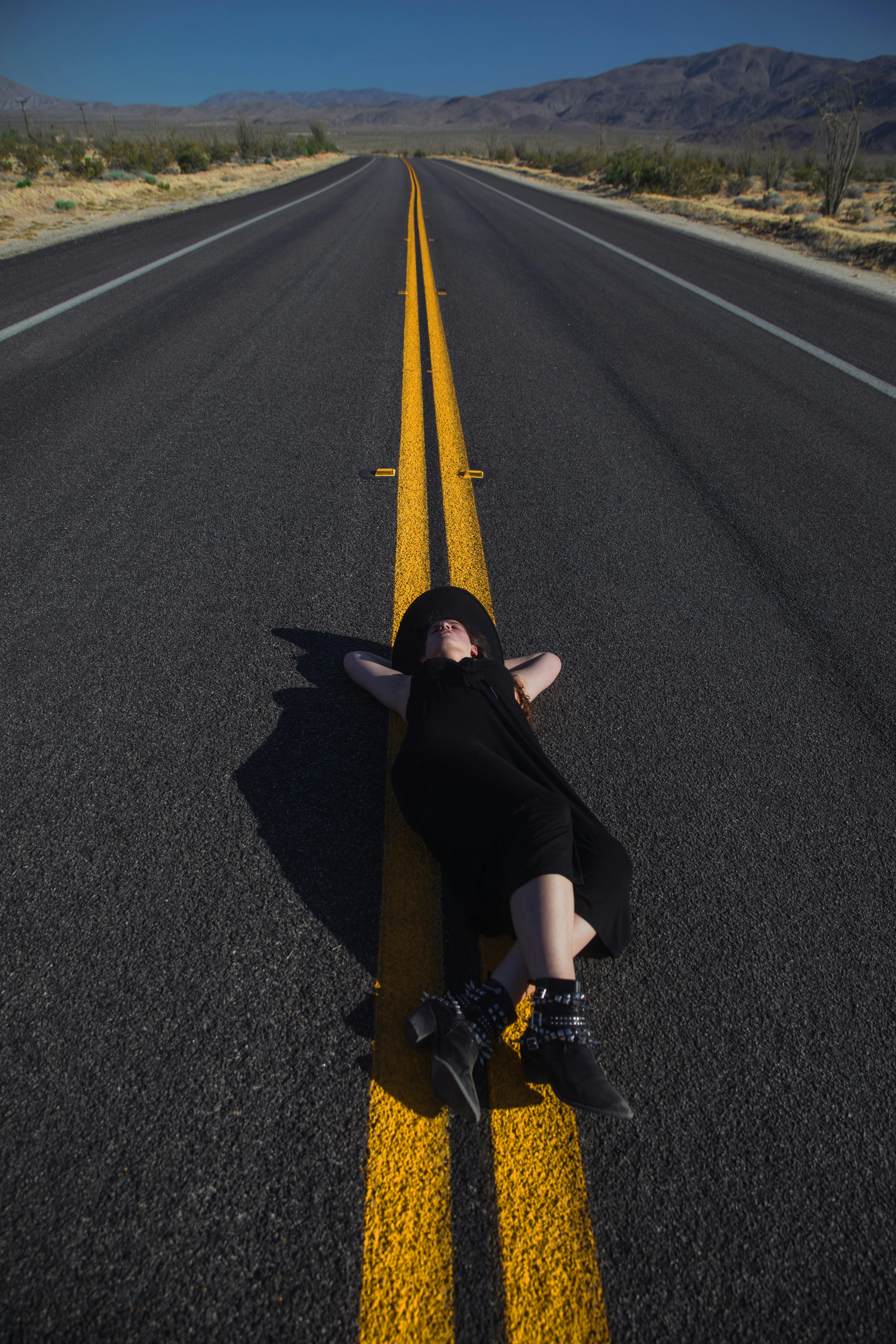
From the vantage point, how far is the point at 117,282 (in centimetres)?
812

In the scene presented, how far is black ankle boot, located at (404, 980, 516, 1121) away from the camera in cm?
147

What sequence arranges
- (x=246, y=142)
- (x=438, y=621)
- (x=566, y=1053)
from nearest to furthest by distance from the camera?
(x=566, y=1053)
(x=438, y=621)
(x=246, y=142)

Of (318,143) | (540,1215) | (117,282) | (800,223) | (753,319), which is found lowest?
(540,1215)

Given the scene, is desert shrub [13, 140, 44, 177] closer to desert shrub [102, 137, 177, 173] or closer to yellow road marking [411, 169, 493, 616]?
desert shrub [102, 137, 177, 173]

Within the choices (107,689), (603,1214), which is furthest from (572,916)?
(107,689)

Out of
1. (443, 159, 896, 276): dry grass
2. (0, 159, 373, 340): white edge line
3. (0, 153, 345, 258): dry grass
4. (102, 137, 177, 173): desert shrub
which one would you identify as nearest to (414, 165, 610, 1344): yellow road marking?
Result: (0, 159, 373, 340): white edge line

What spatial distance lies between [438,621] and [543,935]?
1.20 meters

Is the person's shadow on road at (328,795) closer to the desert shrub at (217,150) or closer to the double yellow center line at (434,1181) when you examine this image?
the double yellow center line at (434,1181)

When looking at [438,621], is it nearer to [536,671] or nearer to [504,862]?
[536,671]

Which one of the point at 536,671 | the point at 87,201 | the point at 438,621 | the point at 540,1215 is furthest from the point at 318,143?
the point at 540,1215

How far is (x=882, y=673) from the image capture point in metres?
2.86

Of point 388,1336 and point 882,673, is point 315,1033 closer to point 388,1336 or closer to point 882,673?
point 388,1336

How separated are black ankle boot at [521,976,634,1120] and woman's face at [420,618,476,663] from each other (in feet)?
3.53

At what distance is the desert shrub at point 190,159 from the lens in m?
26.2
